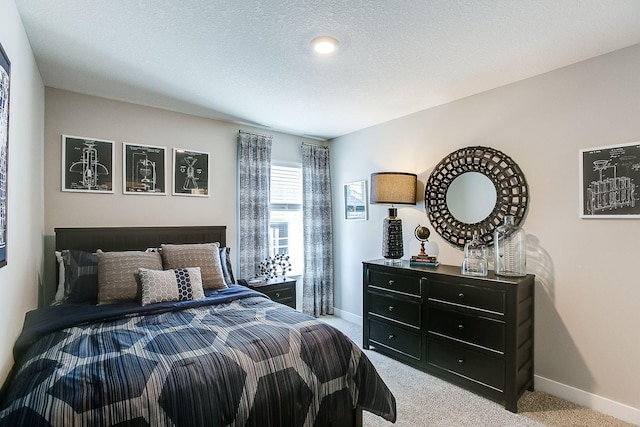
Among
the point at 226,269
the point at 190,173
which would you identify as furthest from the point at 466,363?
the point at 190,173

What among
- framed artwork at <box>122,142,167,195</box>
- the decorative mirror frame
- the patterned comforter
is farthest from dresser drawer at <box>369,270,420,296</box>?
framed artwork at <box>122,142,167,195</box>

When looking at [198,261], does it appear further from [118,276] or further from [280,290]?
[280,290]

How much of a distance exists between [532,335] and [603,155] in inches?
57.6

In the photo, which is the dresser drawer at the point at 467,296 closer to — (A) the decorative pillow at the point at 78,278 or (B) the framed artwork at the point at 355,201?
(B) the framed artwork at the point at 355,201

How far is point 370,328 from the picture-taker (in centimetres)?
334

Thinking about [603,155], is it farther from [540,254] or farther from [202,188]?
[202,188]

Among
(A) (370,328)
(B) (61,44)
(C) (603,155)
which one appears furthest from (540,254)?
(B) (61,44)

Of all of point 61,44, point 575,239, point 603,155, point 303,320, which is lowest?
point 303,320

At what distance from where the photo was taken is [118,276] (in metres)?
2.44

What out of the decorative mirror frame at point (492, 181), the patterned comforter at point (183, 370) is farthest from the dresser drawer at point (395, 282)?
the patterned comforter at point (183, 370)

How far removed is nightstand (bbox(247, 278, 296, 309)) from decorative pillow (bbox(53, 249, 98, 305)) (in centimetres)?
142

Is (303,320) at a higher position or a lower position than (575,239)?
lower

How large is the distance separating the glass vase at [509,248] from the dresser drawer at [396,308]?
77cm

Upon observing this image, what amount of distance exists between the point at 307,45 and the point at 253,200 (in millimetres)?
2097
